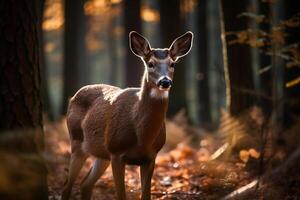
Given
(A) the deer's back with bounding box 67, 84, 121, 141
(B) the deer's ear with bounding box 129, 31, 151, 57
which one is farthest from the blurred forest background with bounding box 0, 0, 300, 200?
(B) the deer's ear with bounding box 129, 31, 151, 57

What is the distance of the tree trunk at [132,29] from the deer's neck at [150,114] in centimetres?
1003

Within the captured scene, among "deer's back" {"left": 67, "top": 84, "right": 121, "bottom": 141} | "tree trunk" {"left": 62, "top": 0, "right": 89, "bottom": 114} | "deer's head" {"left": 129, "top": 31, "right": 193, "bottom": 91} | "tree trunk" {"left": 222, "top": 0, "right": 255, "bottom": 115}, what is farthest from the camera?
"tree trunk" {"left": 62, "top": 0, "right": 89, "bottom": 114}

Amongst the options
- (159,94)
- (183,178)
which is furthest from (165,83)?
(183,178)

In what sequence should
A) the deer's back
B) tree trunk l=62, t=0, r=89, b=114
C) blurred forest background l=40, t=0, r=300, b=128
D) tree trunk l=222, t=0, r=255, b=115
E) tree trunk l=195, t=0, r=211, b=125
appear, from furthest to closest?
1. tree trunk l=195, t=0, r=211, b=125
2. tree trunk l=62, t=0, r=89, b=114
3. tree trunk l=222, t=0, r=255, b=115
4. blurred forest background l=40, t=0, r=300, b=128
5. the deer's back

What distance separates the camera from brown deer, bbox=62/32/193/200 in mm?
7230

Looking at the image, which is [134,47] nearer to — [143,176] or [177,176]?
[143,176]

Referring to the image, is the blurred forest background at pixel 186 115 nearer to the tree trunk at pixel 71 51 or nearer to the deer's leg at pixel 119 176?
the tree trunk at pixel 71 51

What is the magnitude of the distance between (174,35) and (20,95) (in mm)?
10778

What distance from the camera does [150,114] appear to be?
7.27 m

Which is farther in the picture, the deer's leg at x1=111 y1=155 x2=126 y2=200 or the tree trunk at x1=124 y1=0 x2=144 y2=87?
the tree trunk at x1=124 y1=0 x2=144 y2=87

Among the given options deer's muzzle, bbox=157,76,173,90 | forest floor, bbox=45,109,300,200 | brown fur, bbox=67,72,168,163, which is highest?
deer's muzzle, bbox=157,76,173,90

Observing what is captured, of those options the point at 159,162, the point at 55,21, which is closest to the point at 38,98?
the point at 159,162

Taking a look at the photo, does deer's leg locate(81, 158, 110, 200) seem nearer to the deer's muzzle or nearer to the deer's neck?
the deer's neck

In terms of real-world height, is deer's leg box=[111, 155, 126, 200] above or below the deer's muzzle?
below
